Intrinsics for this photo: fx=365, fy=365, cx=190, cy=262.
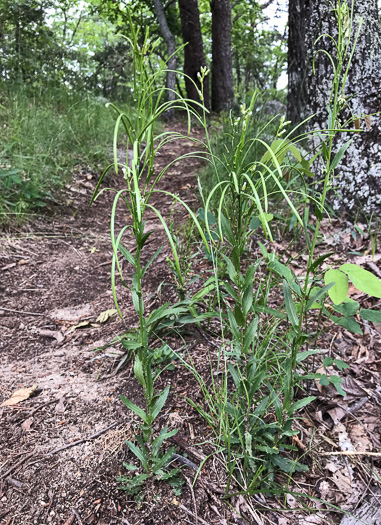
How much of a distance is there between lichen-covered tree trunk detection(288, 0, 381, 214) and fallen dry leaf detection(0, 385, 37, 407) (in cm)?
210

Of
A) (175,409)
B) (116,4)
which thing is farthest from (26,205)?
(116,4)

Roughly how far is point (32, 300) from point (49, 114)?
110 inches

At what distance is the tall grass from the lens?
9.46 feet

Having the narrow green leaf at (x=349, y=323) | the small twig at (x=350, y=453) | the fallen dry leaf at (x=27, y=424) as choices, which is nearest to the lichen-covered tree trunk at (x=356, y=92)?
the narrow green leaf at (x=349, y=323)

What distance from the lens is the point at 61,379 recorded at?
1.60 m

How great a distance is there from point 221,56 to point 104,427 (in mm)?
7644

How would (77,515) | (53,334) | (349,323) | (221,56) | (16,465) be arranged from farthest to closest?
(221,56) → (53,334) → (349,323) → (16,465) → (77,515)

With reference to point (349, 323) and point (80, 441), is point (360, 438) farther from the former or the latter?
point (80, 441)

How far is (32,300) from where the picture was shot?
2.19 m

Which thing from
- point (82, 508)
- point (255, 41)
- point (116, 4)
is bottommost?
point (82, 508)

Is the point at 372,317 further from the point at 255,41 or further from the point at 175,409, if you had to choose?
the point at 255,41

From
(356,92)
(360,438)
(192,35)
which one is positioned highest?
(192,35)

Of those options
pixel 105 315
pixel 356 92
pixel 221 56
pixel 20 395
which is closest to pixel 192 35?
pixel 221 56

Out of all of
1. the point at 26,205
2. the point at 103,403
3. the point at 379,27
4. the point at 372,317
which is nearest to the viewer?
the point at 372,317
